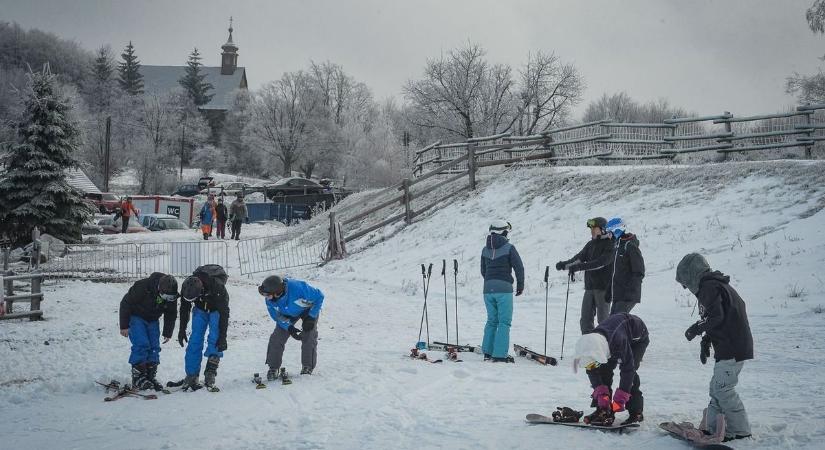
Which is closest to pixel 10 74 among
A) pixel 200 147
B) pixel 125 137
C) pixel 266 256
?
pixel 125 137

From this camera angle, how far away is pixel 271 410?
21.0ft

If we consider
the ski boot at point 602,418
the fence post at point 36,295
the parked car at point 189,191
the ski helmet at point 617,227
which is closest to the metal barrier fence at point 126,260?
the fence post at point 36,295

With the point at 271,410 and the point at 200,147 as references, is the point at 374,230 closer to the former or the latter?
the point at 271,410

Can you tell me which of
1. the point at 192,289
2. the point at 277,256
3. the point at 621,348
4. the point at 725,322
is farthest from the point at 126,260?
the point at 725,322

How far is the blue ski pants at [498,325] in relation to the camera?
8562 millimetres

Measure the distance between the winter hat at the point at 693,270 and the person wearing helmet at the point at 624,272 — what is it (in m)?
2.67

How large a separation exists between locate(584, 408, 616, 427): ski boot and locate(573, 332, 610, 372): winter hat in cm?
51

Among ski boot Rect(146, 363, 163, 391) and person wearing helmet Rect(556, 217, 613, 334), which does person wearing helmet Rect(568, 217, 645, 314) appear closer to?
person wearing helmet Rect(556, 217, 613, 334)

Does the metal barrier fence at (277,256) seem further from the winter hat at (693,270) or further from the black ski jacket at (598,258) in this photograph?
the winter hat at (693,270)

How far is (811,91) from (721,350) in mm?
33925

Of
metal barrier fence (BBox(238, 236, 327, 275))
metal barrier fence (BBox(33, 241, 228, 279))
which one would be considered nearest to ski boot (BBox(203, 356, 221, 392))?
metal barrier fence (BBox(33, 241, 228, 279))

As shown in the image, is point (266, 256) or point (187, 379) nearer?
Result: point (187, 379)

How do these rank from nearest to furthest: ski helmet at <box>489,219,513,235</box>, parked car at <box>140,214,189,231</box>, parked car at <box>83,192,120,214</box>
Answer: ski helmet at <box>489,219,513,235</box> < parked car at <box>140,214,189,231</box> < parked car at <box>83,192,120,214</box>

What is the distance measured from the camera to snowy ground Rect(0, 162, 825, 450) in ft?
18.7
